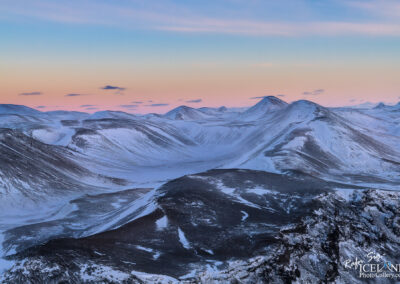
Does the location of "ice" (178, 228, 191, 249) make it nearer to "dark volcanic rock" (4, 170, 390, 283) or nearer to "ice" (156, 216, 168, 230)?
"dark volcanic rock" (4, 170, 390, 283)

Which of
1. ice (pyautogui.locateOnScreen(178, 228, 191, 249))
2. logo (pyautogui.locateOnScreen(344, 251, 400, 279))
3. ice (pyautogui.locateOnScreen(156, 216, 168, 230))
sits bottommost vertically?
logo (pyautogui.locateOnScreen(344, 251, 400, 279))

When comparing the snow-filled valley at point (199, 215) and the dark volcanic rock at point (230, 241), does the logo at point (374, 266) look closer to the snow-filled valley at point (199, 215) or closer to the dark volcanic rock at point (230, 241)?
the dark volcanic rock at point (230, 241)

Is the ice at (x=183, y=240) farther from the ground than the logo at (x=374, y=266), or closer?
farther from the ground

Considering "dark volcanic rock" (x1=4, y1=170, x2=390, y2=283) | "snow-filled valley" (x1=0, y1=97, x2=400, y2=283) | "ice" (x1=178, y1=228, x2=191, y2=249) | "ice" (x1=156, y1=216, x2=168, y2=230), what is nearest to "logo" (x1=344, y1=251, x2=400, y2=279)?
"dark volcanic rock" (x1=4, y1=170, x2=390, y2=283)

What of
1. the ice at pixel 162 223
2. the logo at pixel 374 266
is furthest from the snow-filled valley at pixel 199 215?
the logo at pixel 374 266

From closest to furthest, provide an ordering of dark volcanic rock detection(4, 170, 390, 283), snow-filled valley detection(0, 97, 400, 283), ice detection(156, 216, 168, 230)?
dark volcanic rock detection(4, 170, 390, 283)
snow-filled valley detection(0, 97, 400, 283)
ice detection(156, 216, 168, 230)

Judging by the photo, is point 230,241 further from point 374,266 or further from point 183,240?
point 374,266

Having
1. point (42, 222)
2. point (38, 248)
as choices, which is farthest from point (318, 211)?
point (42, 222)
